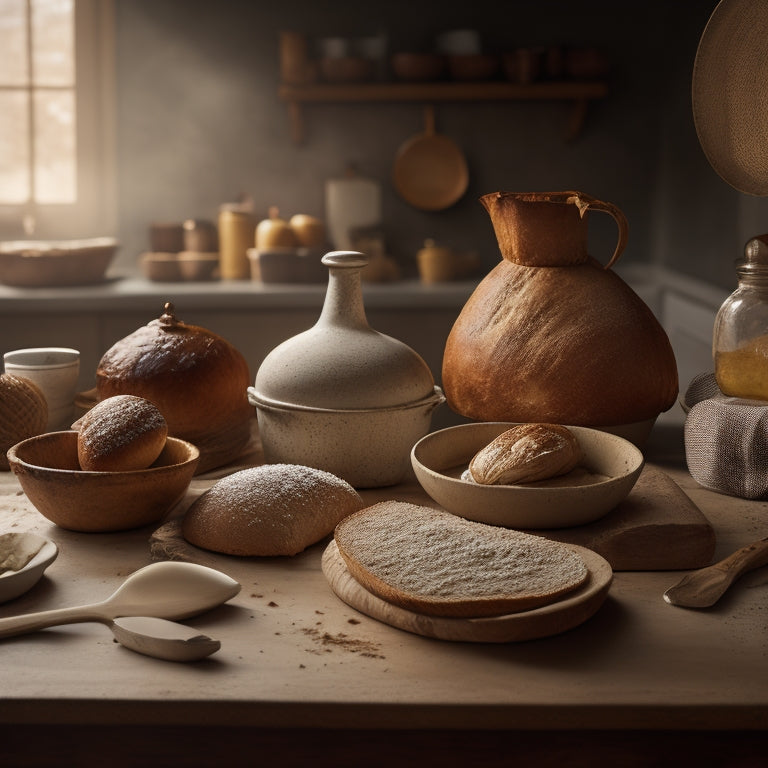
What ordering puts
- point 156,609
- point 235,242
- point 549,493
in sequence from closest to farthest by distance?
point 156,609
point 549,493
point 235,242

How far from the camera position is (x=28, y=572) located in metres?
0.81

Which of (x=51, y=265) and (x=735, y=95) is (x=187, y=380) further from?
(x=51, y=265)

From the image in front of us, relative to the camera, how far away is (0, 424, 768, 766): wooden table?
66 cm

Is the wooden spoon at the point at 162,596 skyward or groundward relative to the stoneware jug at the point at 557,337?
groundward

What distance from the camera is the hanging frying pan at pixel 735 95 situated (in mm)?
1337

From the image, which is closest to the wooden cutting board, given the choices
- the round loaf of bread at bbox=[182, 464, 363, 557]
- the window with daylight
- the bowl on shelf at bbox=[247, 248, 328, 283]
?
the round loaf of bread at bbox=[182, 464, 363, 557]

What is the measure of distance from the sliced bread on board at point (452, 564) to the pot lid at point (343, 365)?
0.19 m

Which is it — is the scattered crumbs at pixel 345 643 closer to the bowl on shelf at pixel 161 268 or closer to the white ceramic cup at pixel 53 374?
the white ceramic cup at pixel 53 374

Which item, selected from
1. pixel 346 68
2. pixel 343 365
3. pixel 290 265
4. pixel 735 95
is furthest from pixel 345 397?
pixel 346 68

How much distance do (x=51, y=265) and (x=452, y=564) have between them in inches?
100

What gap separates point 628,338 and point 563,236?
14 centimetres

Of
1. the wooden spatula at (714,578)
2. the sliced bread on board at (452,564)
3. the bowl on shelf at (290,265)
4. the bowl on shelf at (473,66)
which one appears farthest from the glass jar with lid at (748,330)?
the bowl on shelf at (473,66)

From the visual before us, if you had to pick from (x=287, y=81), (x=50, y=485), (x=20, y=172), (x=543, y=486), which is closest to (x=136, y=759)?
(x=50, y=485)

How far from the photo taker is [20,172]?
3688 mm
